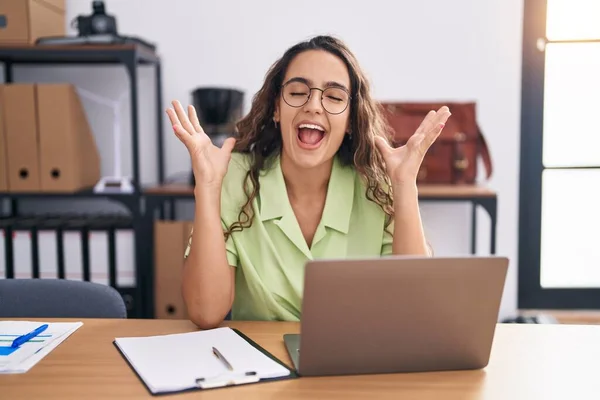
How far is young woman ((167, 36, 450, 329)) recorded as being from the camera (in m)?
1.23

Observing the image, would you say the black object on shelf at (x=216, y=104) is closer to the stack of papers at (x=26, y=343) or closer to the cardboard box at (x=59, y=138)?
the cardboard box at (x=59, y=138)

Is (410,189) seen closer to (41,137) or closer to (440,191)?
(440,191)

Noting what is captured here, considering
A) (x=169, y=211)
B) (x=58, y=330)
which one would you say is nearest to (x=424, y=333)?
(x=58, y=330)

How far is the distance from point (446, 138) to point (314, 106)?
1209 millimetres

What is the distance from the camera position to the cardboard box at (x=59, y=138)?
230cm

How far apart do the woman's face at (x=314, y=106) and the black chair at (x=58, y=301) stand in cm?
54

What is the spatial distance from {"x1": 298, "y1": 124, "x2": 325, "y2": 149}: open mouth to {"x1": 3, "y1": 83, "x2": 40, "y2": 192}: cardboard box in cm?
140

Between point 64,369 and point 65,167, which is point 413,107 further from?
point 64,369

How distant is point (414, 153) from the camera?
1264mm

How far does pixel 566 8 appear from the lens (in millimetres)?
2760

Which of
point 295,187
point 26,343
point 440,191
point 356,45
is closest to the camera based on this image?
point 26,343

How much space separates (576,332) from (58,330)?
0.99 meters

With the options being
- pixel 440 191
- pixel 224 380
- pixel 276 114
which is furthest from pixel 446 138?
pixel 224 380

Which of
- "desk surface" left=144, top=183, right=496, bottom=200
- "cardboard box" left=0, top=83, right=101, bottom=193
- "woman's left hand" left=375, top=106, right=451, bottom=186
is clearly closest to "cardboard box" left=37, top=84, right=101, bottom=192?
"cardboard box" left=0, top=83, right=101, bottom=193
